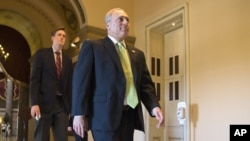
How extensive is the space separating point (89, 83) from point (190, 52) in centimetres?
304

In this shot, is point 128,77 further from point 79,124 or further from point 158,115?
point 79,124

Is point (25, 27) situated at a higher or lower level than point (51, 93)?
higher

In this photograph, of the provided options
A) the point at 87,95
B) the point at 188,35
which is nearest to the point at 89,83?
the point at 87,95

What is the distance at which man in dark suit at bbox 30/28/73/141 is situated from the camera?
9.65ft

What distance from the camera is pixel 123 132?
1.99 metres

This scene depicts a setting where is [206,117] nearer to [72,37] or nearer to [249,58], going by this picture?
[249,58]

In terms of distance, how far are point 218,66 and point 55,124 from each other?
2.23 m

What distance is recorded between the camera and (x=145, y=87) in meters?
2.21

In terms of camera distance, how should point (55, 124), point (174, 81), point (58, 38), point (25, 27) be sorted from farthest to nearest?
point (25, 27)
point (174, 81)
point (58, 38)
point (55, 124)

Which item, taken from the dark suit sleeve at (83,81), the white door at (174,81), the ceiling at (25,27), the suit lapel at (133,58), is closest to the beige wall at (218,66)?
the white door at (174,81)

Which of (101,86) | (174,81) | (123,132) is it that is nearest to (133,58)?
(101,86)

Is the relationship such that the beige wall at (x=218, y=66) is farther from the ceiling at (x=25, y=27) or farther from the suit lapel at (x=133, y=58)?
the ceiling at (x=25, y=27)

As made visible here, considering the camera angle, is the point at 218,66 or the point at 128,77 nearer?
the point at 128,77

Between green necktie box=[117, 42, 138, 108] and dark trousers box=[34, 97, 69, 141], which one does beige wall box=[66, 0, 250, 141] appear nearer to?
dark trousers box=[34, 97, 69, 141]
